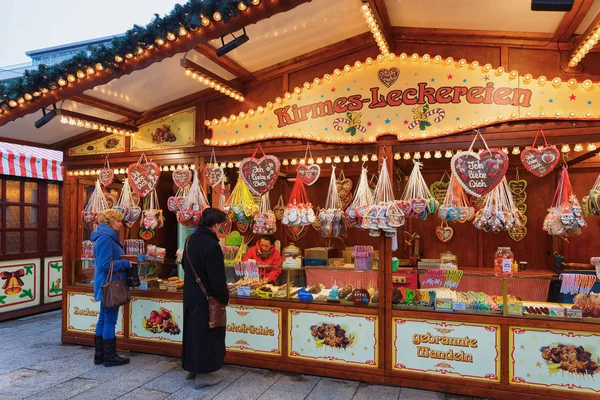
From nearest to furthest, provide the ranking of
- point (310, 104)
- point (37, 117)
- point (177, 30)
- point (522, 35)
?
1. point (177, 30)
2. point (522, 35)
3. point (310, 104)
4. point (37, 117)

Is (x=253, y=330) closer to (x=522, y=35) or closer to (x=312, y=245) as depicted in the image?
(x=312, y=245)

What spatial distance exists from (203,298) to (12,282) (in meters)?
5.86

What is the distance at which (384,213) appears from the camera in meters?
4.52

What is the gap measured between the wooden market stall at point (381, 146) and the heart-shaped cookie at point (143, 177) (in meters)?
0.05

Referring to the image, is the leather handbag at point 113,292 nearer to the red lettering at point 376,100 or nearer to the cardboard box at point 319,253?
the cardboard box at point 319,253

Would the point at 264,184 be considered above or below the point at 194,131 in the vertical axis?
below

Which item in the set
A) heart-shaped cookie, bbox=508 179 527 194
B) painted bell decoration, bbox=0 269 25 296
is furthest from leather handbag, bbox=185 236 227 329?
painted bell decoration, bbox=0 269 25 296

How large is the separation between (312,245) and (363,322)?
3.80m

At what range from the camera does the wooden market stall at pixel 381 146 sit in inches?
166

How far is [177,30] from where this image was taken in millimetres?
3977

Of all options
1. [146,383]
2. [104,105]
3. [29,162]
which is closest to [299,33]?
[104,105]

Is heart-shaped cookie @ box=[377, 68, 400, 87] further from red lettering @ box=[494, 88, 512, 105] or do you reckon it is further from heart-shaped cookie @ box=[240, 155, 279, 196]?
heart-shaped cookie @ box=[240, 155, 279, 196]

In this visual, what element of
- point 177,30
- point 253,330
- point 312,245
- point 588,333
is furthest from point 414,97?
point 312,245

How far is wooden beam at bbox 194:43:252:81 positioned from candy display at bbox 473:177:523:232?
11.1 ft
